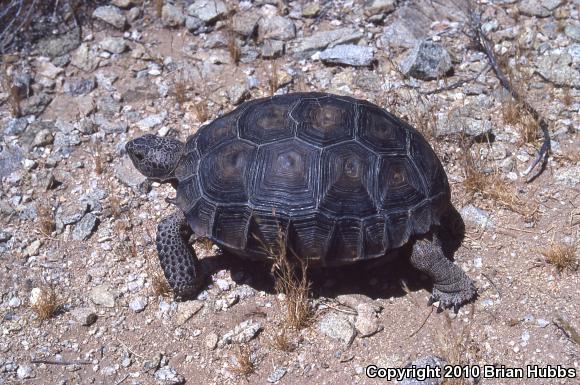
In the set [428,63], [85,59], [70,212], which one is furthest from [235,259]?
[85,59]

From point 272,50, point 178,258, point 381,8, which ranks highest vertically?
point 381,8

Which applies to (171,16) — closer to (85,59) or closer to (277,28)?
(85,59)

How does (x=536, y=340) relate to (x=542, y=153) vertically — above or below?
below

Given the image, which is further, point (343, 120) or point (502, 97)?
point (502, 97)

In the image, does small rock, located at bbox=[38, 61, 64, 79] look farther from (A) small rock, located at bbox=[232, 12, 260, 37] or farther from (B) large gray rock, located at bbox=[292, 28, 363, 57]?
(B) large gray rock, located at bbox=[292, 28, 363, 57]

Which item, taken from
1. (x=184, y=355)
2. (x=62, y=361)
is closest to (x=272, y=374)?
(x=184, y=355)

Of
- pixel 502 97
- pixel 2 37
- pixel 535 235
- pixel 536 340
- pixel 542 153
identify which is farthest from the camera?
pixel 2 37

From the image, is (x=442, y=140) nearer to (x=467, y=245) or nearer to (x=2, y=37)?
(x=467, y=245)

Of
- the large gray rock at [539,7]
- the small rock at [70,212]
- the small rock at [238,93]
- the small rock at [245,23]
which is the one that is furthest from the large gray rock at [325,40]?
the small rock at [70,212]
